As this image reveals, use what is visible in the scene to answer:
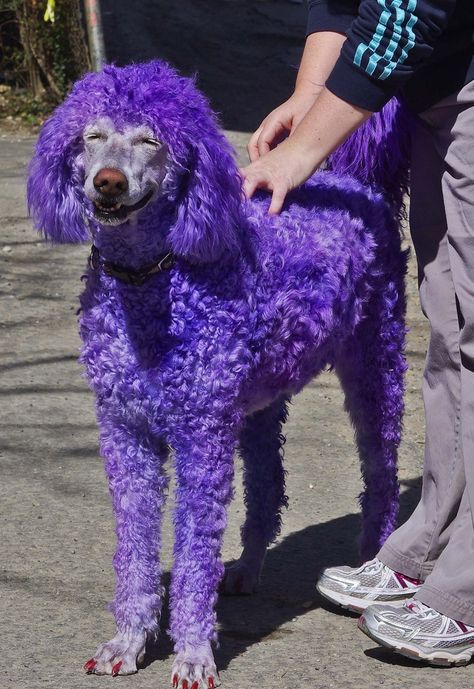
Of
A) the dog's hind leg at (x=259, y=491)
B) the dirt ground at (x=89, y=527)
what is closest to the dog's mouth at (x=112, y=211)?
the dog's hind leg at (x=259, y=491)

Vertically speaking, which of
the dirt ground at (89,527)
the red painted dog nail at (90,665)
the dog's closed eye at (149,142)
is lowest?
the dirt ground at (89,527)

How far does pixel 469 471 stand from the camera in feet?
10.2

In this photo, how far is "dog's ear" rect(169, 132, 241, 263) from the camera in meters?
2.76

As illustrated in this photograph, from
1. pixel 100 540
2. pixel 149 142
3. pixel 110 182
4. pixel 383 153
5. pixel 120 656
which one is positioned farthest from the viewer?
pixel 100 540

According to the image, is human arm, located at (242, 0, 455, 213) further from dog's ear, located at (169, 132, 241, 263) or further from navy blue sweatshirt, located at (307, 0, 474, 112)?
dog's ear, located at (169, 132, 241, 263)

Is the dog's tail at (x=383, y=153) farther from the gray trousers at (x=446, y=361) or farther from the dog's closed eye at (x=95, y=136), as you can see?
the dog's closed eye at (x=95, y=136)

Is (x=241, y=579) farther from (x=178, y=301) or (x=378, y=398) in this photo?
(x=178, y=301)

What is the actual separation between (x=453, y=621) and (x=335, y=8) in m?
1.69

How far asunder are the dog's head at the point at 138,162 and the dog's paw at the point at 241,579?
3.70ft

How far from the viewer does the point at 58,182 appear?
2.81 meters

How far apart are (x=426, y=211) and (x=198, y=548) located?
111 centimetres

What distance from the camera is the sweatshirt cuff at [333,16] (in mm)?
3346

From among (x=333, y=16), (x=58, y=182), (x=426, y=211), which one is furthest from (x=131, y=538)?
(x=333, y=16)

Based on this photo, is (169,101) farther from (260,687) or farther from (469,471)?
(260,687)
